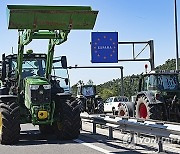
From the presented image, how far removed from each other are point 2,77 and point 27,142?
2.77m

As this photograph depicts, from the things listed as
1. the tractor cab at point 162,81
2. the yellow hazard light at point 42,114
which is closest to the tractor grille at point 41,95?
the yellow hazard light at point 42,114

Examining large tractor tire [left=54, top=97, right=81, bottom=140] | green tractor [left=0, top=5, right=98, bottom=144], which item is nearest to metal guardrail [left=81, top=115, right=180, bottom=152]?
large tractor tire [left=54, top=97, right=81, bottom=140]

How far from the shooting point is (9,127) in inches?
464

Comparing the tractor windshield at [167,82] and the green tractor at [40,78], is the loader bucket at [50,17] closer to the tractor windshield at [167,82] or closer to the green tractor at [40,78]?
the green tractor at [40,78]

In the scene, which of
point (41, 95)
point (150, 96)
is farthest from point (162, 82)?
point (41, 95)

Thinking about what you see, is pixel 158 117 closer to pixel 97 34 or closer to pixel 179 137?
pixel 179 137

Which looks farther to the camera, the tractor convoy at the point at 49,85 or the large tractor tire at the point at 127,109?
the large tractor tire at the point at 127,109

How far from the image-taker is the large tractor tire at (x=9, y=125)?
38.6ft

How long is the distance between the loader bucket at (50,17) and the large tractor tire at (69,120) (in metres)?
2.90

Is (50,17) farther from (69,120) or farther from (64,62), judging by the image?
(64,62)

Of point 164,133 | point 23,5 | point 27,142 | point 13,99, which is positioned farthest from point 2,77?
point 164,133

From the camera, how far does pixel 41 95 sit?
12383mm

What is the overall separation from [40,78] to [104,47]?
1393 centimetres

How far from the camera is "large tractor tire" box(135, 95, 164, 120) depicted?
1365cm
